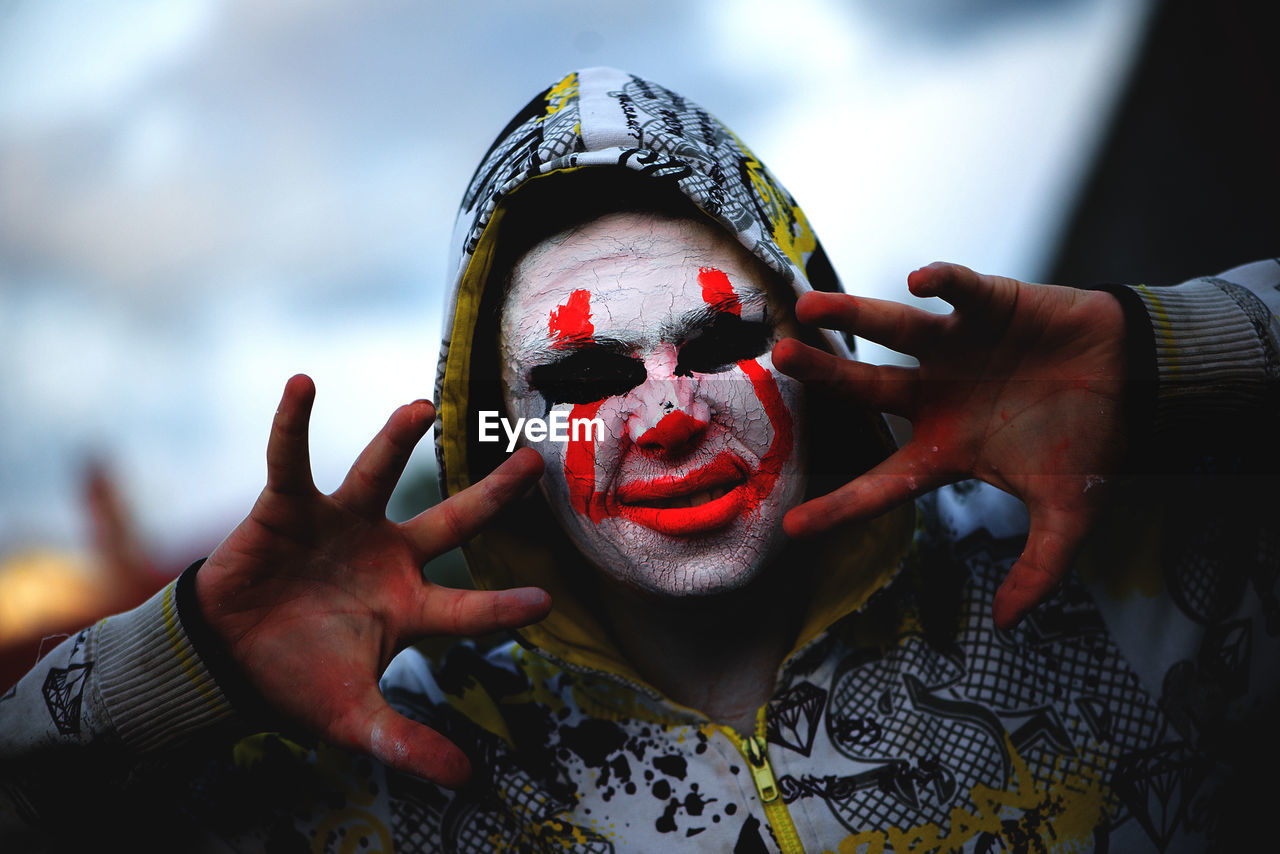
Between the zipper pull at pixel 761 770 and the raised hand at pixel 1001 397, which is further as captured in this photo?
the zipper pull at pixel 761 770

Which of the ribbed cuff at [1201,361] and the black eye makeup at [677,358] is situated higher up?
the black eye makeup at [677,358]

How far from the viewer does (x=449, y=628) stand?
1515mm

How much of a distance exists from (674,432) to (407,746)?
2.38 ft

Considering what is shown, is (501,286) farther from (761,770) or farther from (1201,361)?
(1201,361)

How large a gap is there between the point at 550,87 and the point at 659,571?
1.32 meters

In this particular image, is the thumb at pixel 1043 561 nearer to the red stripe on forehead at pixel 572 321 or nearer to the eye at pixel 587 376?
the eye at pixel 587 376

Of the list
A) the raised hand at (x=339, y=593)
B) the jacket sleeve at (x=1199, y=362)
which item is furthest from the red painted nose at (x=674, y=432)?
the jacket sleeve at (x=1199, y=362)

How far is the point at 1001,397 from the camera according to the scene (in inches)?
62.2

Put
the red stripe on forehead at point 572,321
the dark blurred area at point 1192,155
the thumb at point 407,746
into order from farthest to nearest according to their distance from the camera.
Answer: the dark blurred area at point 1192,155, the red stripe on forehead at point 572,321, the thumb at point 407,746

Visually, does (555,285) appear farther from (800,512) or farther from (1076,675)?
(1076,675)

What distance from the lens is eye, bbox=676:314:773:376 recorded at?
170 cm

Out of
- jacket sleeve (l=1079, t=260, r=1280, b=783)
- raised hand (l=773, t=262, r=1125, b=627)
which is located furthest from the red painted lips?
jacket sleeve (l=1079, t=260, r=1280, b=783)

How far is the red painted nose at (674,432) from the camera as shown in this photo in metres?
1.61

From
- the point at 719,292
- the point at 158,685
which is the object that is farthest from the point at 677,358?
the point at 158,685
